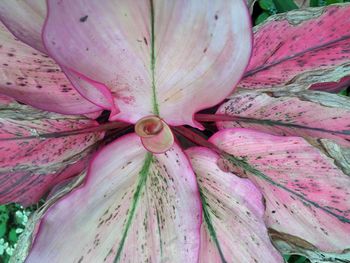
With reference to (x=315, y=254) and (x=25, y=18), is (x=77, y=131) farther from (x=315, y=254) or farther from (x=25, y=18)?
(x=315, y=254)

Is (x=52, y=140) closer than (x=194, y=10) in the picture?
No

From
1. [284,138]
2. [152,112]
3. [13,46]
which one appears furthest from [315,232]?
[13,46]

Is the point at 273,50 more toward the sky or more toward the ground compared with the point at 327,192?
more toward the sky

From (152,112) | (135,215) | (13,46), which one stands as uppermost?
(13,46)

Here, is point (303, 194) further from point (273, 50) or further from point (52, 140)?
point (52, 140)

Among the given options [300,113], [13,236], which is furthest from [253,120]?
[13,236]

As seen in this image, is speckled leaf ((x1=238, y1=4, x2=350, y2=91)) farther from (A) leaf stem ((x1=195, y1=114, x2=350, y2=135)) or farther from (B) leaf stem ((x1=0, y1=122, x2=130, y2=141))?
(B) leaf stem ((x1=0, y1=122, x2=130, y2=141))

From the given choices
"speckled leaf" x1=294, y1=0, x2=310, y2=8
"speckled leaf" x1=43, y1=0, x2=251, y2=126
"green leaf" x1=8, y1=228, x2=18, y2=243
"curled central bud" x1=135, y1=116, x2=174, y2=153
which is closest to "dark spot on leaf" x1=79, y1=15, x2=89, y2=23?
"speckled leaf" x1=43, y1=0, x2=251, y2=126
